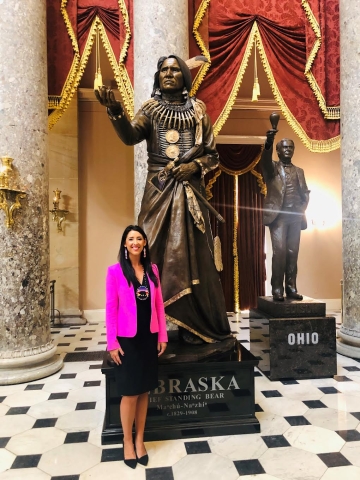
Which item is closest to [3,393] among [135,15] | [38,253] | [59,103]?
[38,253]

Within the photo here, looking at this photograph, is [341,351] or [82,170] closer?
[341,351]

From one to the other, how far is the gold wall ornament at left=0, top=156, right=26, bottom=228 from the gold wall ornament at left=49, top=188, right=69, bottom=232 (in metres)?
2.92

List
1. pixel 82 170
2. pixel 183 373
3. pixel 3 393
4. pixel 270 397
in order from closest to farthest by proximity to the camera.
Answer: pixel 183 373
pixel 270 397
pixel 3 393
pixel 82 170

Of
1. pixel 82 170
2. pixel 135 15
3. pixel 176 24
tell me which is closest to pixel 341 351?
pixel 176 24

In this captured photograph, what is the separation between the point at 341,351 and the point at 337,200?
457 cm

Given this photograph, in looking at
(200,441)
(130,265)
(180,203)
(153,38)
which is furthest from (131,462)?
(153,38)

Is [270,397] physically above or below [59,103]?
below

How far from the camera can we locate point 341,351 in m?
5.21

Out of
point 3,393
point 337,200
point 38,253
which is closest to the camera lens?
point 3,393

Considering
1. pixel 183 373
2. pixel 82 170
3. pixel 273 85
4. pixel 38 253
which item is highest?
pixel 273 85

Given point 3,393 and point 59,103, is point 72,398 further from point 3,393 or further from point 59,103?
point 59,103

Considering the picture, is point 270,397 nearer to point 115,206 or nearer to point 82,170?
point 115,206

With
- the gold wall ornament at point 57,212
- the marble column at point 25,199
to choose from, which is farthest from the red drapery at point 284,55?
the gold wall ornament at point 57,212

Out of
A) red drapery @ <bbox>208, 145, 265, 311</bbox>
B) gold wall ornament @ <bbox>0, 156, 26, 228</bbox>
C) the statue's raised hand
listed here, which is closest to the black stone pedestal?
the statue's raised hand
